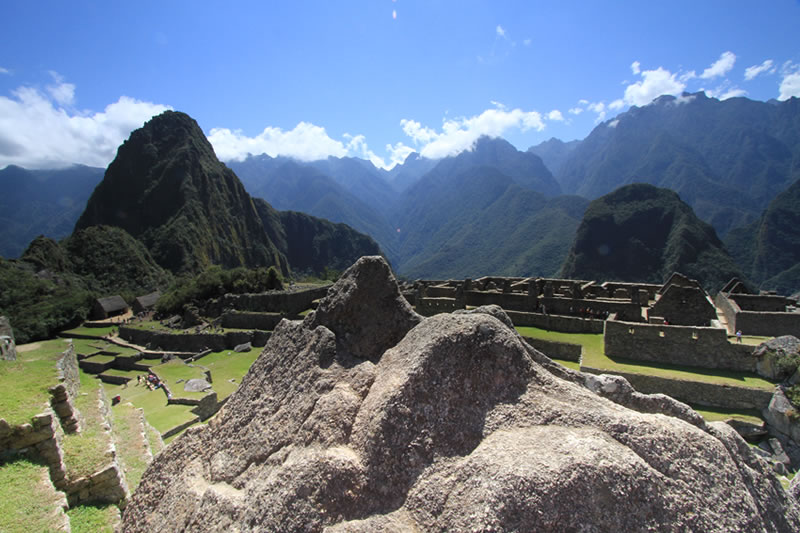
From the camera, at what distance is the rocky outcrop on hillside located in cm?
300

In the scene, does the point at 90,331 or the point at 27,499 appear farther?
the point at 90,331

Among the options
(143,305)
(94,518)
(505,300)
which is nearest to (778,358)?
(505,300)

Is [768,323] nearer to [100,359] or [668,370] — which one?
[668,370]

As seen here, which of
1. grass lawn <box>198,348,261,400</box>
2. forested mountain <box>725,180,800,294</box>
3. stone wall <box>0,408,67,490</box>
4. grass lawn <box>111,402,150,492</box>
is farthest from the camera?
forested mountain <box>725,180,800,294</box>

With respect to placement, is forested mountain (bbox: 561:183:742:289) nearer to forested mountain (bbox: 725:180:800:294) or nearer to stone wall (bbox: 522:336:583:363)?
forested mountain (bbox: 725:180:800:294)

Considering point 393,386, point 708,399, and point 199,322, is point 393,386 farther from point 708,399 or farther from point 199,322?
point 199,322

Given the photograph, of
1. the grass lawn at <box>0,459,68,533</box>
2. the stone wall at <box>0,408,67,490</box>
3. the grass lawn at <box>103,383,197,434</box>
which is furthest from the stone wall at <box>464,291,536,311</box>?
the grass lawn at <box>0,459,68,533</box>

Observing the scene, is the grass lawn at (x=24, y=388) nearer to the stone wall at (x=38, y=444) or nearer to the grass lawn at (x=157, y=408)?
the stone wall at (x=38, y=444)

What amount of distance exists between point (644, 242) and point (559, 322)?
84.3m

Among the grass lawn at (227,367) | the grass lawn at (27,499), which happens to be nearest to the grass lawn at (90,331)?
the grass lawn at (227,367)

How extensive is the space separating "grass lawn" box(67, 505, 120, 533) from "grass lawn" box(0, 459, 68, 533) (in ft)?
2.53

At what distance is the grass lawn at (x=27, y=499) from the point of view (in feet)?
20.1

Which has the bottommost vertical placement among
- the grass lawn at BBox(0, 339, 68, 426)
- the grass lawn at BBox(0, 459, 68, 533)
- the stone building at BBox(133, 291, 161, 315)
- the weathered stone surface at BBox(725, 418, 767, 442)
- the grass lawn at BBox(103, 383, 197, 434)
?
the stone building at BBox(133, 291, 161, 315)

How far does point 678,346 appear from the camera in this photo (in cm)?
1548
